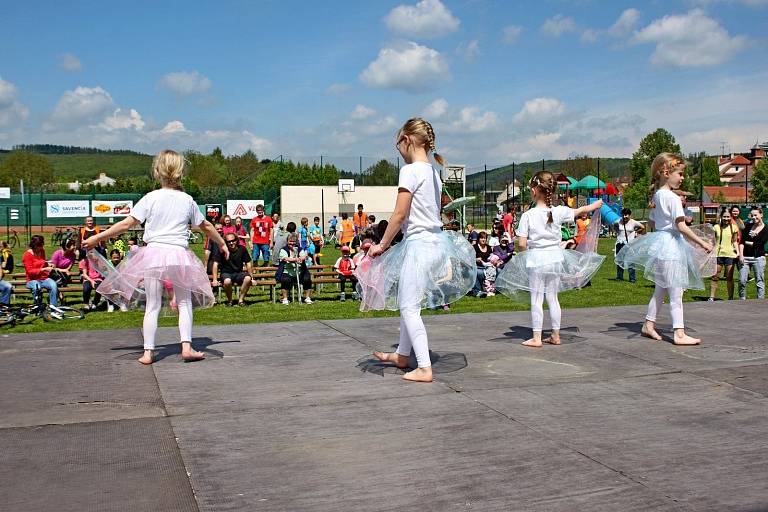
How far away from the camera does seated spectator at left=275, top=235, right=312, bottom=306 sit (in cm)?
1454

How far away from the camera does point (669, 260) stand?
784 cm

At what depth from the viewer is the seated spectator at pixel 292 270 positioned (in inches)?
572

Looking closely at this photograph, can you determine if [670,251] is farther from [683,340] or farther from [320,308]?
[320,308]

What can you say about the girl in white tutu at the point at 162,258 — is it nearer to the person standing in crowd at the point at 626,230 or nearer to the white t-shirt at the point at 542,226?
the white t-shirt at the point at 542,226

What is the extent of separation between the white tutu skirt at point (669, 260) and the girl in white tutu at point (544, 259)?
578 mm

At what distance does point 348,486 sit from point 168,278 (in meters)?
3.63

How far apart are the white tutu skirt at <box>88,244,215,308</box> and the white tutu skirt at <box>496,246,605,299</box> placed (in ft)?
10.4

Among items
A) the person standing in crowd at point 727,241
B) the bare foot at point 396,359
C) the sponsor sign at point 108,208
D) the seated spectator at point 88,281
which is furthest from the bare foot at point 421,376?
the sponsor sign at point 108,208

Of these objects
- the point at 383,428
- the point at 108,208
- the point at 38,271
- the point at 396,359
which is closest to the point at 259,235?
the point at 38,271

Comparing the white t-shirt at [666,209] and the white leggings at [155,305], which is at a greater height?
the white t-shirt at [666,209]

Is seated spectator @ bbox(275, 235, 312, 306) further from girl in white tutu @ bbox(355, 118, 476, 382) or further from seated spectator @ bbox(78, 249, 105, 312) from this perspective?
girl in white tutu @ bbox(355, 118, 476, 382)

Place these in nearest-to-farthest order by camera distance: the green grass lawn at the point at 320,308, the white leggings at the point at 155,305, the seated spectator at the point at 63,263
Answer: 1. the white leggings at the point at 155,305
2. the green grass lawn at the point at 320,308
3. the seated spectator at the point at 63,263

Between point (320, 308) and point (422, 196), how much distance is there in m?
7.84

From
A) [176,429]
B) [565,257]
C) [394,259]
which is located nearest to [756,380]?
Answer: [565,257]
